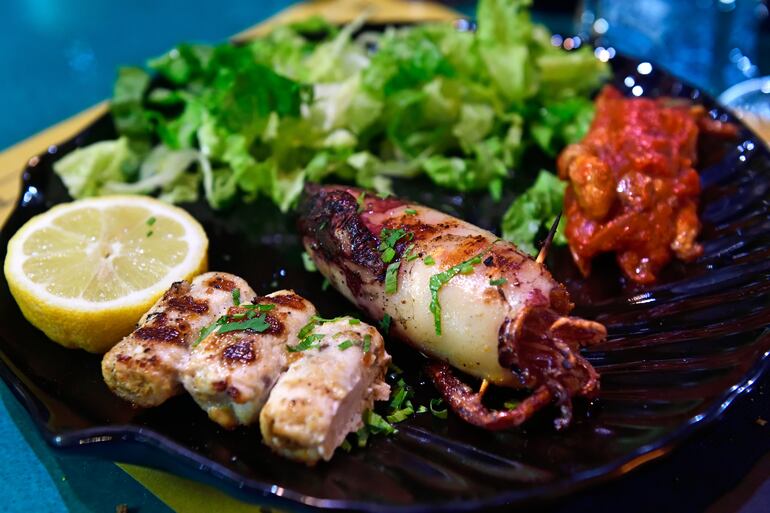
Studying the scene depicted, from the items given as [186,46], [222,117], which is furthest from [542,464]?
[186,46]

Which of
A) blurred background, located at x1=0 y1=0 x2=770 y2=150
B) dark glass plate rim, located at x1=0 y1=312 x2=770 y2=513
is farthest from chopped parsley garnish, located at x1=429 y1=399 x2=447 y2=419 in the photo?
blurred background, located at x1=0 y1=0 x2=770 y2=150

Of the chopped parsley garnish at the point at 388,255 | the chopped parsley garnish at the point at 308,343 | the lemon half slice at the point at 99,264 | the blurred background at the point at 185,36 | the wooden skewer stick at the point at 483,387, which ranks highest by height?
the chopped parsley garnish at the point at 388,255

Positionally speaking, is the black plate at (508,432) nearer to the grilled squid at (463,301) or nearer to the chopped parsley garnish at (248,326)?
the grilled squid at (463,301)

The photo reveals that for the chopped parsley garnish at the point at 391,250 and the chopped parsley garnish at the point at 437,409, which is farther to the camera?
the chopped parsley garnish at the point at 391,250

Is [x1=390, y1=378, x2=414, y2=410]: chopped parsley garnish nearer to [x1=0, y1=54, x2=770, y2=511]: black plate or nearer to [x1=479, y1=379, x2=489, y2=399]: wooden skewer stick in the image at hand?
[x1=0, y1=54, x2=770, y2=511]: black plate

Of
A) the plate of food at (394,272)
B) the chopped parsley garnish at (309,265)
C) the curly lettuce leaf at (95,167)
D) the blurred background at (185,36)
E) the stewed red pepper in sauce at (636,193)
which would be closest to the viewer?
the plate of food at (394,272)

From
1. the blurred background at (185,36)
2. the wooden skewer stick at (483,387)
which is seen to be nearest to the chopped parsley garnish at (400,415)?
the wooden skewer stick at (483,387)
